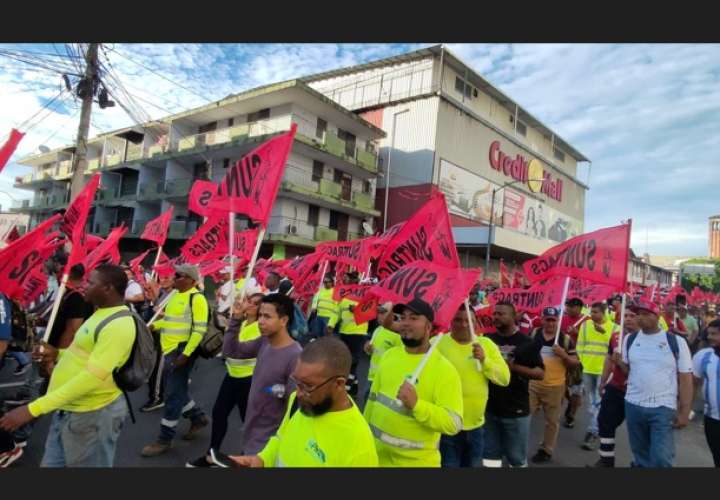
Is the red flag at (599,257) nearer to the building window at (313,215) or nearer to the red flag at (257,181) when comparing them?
the red flag at (257,181)

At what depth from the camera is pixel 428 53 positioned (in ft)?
103

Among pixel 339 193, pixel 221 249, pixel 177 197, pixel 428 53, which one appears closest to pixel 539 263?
pixel 221 249

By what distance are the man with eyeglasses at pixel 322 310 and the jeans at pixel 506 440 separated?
171 inches

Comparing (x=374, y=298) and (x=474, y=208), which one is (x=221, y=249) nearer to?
(x=374, y=298)

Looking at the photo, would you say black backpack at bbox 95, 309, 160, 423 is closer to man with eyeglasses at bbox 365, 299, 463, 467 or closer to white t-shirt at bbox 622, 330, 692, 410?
man with eyeglasses at bbox 365, 299, 463, 467

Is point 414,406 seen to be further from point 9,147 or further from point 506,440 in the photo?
point 9,147

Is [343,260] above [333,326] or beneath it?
above

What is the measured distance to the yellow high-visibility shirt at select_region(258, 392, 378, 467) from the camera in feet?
6.41

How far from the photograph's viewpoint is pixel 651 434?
13.8 feet

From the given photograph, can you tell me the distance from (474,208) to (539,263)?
30349 millimetres

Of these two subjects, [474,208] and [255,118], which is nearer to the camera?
[255,118]

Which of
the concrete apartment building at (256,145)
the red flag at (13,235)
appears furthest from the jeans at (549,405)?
the concrete apartment building at (256,145)

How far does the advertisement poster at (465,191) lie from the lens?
107ft

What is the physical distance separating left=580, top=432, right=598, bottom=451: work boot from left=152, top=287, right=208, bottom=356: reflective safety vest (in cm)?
476
